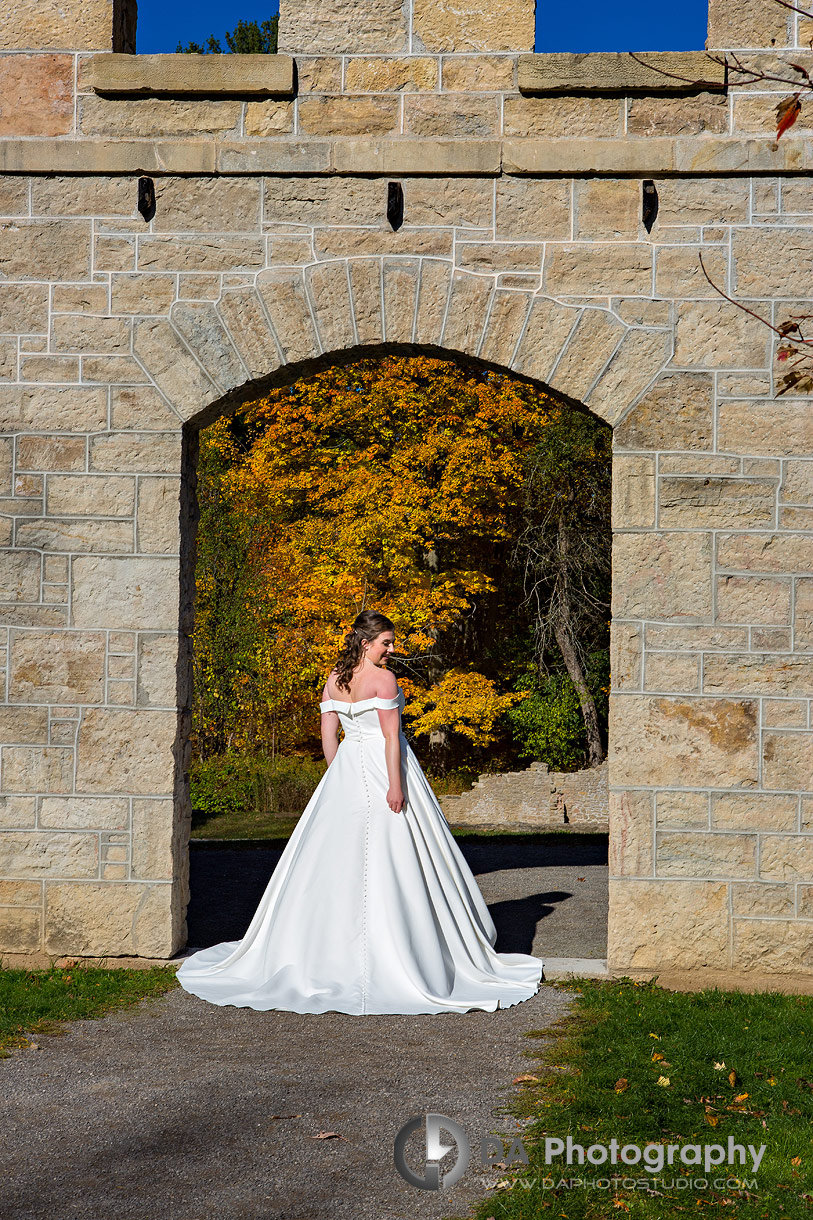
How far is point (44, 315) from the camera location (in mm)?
5711

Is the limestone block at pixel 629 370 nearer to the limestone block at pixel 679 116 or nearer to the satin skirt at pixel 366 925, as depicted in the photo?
the limestone block at pixel 679 116

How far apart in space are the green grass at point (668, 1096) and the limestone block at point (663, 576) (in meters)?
1.74

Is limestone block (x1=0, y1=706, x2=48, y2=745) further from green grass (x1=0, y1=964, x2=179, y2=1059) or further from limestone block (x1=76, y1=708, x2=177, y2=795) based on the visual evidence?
green grass (x1=0, y1=964, x2=179, y2=1059)

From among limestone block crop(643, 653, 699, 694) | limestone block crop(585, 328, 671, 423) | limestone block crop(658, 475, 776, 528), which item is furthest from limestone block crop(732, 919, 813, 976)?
limestone block crop(585, 328, 671, 423)

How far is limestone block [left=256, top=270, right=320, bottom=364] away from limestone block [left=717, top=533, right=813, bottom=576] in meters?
2.21

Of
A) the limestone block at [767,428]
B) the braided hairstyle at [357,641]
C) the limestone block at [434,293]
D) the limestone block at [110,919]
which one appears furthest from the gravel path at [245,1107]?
the limestone block at [434,293]

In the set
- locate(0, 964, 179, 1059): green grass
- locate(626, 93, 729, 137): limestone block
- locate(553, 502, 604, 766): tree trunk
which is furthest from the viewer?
locate(553, 502, 604, 766): tree trunk

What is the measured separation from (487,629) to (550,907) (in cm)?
1324

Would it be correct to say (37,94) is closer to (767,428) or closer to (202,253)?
(202,253)

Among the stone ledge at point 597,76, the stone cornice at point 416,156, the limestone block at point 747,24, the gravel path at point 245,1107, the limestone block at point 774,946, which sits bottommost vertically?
the gravel path at point 245,1107

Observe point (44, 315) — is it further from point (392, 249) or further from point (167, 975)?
point (167, 975)

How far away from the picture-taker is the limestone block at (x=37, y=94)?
18.6 feet

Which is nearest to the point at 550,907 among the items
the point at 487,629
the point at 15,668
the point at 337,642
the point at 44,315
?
the point at 15,668

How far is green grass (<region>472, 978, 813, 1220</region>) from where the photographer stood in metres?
3.05
